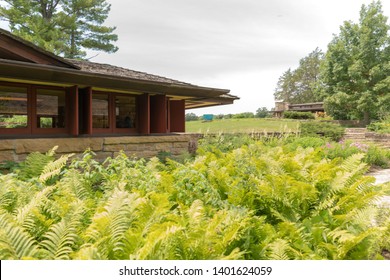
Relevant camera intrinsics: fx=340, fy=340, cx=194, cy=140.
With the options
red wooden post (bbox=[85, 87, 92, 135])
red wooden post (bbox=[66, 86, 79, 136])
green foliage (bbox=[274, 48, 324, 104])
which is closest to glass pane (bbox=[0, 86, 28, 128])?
red wooden post (bbox=[66, 86, 79, 136])

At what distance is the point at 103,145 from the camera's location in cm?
909

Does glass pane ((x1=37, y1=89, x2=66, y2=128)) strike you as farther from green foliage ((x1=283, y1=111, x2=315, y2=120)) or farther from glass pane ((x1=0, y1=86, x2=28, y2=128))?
green foliage ((x1=283, y1=111, x2=315, y2=120))

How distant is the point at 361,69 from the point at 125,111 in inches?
1013

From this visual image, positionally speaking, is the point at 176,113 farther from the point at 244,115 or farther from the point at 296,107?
the point at 296,107

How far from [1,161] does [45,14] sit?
1945 centimetres

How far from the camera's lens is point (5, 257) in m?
2.48

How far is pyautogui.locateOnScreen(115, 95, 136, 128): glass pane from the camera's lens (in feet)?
33.9

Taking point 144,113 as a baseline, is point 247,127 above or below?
below

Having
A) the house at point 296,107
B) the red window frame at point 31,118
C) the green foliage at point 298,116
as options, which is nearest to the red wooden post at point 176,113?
the red window frame at point 31,118

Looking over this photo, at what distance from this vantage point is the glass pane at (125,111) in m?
10.3

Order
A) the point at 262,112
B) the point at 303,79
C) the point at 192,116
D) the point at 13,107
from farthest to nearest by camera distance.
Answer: the point at 303,79, the point at 262,112, the point at 192,116, the point at 13,107

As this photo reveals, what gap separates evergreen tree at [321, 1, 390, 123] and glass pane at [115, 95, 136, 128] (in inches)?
943

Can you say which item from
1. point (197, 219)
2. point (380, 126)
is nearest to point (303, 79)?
point (380, 126)

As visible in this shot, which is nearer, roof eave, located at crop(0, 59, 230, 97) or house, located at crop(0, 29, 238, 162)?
roof eave, located at crop(0, 59, 230, 97)
